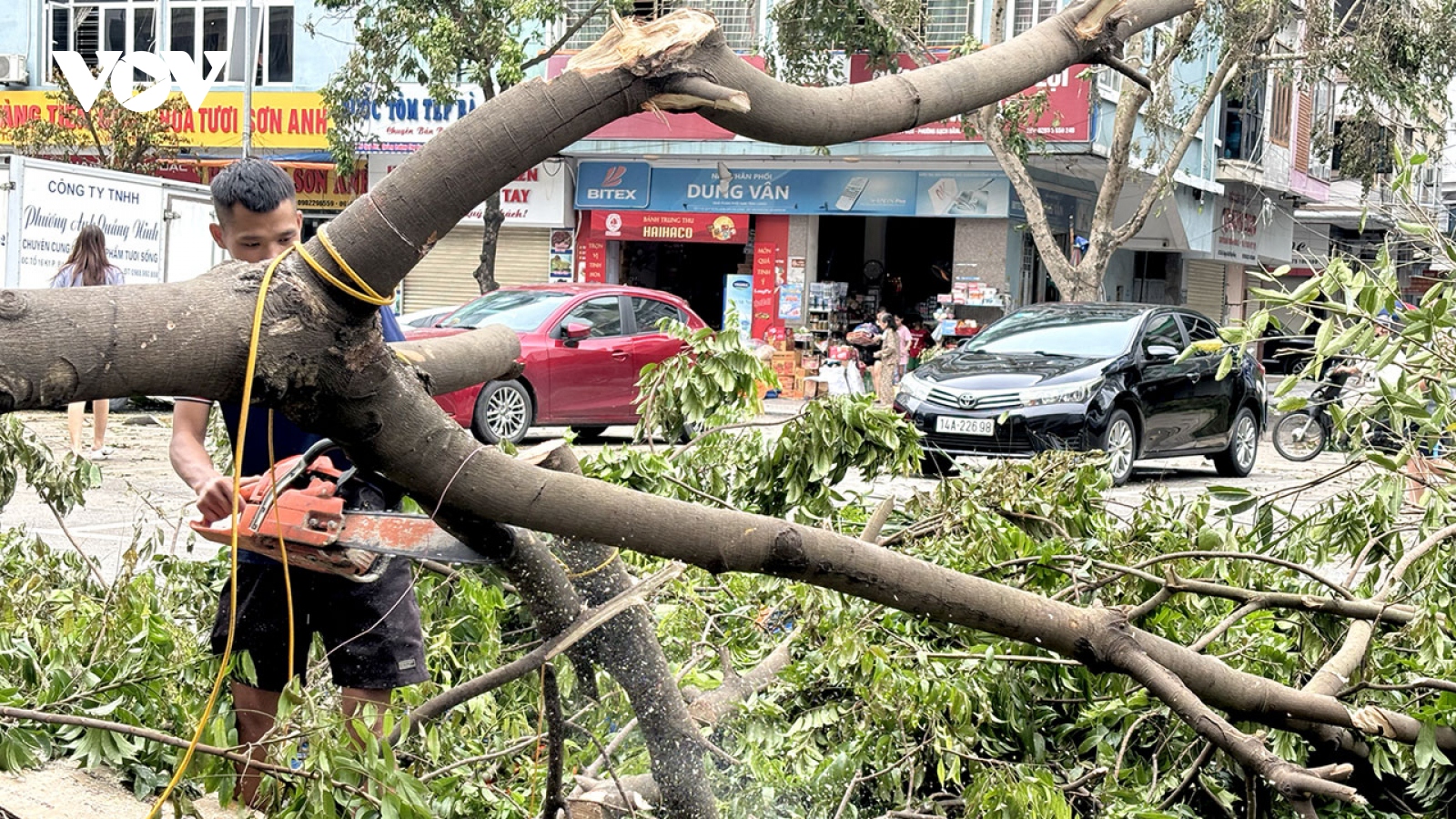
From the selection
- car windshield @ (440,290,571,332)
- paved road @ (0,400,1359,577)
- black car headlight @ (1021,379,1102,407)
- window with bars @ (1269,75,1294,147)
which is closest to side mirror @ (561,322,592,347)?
car windshield @ (440,290,571,332)

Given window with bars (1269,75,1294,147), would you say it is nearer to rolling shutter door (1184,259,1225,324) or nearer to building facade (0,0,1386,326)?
building facade (0,0,1386,326)

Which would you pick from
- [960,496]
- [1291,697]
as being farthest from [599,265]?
[1291,697]

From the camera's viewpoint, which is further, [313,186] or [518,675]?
[313,186]

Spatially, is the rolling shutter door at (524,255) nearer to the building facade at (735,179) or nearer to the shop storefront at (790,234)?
the building facade at (735,179)

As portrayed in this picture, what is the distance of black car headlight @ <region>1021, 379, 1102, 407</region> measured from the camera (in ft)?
35.8

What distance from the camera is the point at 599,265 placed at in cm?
2230

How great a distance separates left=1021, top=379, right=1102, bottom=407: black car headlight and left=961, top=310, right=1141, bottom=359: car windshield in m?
0.59

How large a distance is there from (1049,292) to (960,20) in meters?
4.98

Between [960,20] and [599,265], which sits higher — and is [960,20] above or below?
above

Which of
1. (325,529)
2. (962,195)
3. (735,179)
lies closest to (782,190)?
(735,179)

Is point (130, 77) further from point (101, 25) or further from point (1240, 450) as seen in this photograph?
point (1240, 450)

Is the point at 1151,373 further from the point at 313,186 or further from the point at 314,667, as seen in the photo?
the point at 313,186

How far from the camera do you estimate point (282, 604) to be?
3.25 m

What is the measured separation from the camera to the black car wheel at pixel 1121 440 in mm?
11016
